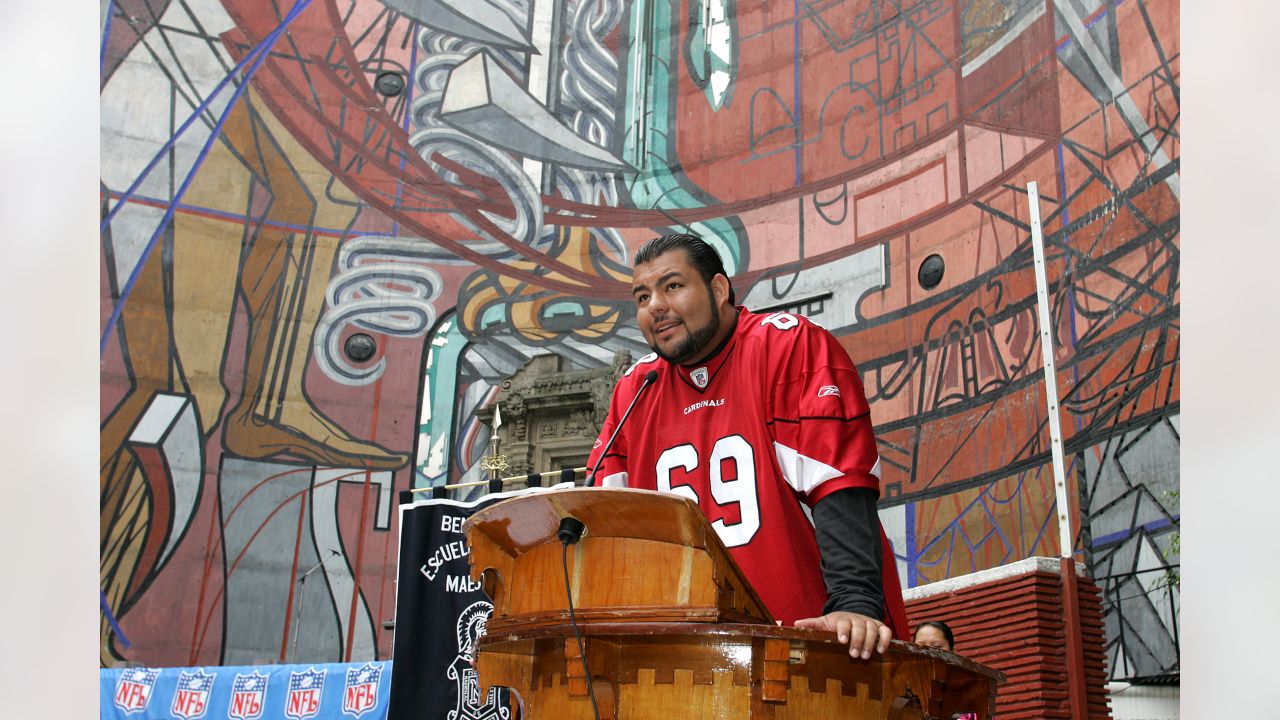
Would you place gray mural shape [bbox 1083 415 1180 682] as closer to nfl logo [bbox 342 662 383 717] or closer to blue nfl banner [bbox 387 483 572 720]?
blue nfl banner [bbox 387 483 572 720]

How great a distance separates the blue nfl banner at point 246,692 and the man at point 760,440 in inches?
206

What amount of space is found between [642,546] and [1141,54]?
9183mm

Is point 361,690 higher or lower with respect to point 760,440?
lower

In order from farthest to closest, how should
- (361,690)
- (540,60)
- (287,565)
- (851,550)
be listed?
1. (540,60)
2. (287,565)
3. (361,690)
4. (851,550)

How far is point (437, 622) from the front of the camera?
5395mm

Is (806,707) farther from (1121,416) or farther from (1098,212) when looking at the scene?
(1098,212)

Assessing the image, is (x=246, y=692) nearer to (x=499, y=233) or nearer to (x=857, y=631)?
(x=857, y=631)

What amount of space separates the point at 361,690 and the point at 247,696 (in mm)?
1004

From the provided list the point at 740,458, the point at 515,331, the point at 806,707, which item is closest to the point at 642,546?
the point at 806,707

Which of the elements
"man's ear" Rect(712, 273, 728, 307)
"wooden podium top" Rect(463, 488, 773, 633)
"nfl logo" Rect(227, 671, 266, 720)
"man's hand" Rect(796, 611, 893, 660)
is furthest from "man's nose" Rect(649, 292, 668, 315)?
"nfl logo" Rect(227, 671, 266, 720)

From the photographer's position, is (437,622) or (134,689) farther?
(134,689)

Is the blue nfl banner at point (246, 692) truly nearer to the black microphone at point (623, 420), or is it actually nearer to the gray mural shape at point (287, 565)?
the gray mural shape at point (287, 565)

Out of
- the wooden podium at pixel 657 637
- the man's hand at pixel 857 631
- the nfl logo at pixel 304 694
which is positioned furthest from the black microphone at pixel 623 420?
the nfl logo at pixel 304 694

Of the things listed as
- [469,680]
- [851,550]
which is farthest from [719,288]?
[469,680]
